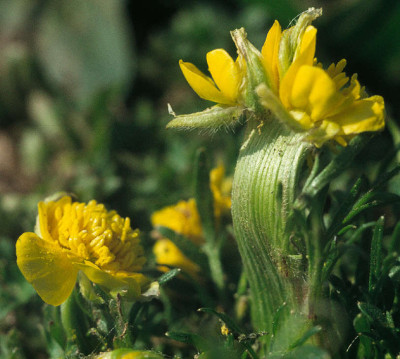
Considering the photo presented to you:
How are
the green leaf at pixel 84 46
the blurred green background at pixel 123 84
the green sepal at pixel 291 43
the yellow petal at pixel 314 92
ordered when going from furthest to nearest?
the green leaf at pixel 84 46 → the blurred green background at pixel 123 84 → the green sepal at pixel 291 43 → the yellow petal at pixel 314 92

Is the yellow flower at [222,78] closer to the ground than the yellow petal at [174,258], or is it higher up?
higher up

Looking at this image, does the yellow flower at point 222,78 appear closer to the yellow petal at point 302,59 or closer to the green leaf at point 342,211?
the yellow petal at point 302,59

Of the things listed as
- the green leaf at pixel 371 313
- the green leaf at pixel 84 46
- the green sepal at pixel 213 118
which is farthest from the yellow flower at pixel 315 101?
the green leaf at pixel 84 46

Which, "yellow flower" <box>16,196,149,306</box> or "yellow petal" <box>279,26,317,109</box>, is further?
"yellow flower" <box>16,196,149,306</box>

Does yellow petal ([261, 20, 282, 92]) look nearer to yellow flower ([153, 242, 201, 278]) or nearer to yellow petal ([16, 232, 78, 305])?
yellow petal ([16, 232, 78, 305])

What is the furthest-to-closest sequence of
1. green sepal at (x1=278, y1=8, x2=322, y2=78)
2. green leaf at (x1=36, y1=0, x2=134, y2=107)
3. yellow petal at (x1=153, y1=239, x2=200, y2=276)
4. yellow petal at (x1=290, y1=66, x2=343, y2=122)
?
1. green leaf at (x1=36, y1=0, x2=134, y2=107)
2. yellow petal at (x1=153, y1=239, x2=200, y2=276)
3. green sepal at (x1=278, y1=8, x2=322, y2=78)
4. yellow petal at (x1=290, y1=66, x2=343, y2=122)

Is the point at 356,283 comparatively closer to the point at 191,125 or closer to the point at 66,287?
the point at 191,125

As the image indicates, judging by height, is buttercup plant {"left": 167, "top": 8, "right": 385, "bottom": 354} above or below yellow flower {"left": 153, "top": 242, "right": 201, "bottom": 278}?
above

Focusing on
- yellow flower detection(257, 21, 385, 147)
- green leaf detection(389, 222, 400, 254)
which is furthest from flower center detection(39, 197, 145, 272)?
green leaf detection(389, 222, 400, 254)

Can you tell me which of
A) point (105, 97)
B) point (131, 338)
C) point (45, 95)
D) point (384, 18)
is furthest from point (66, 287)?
point (384, 18)
